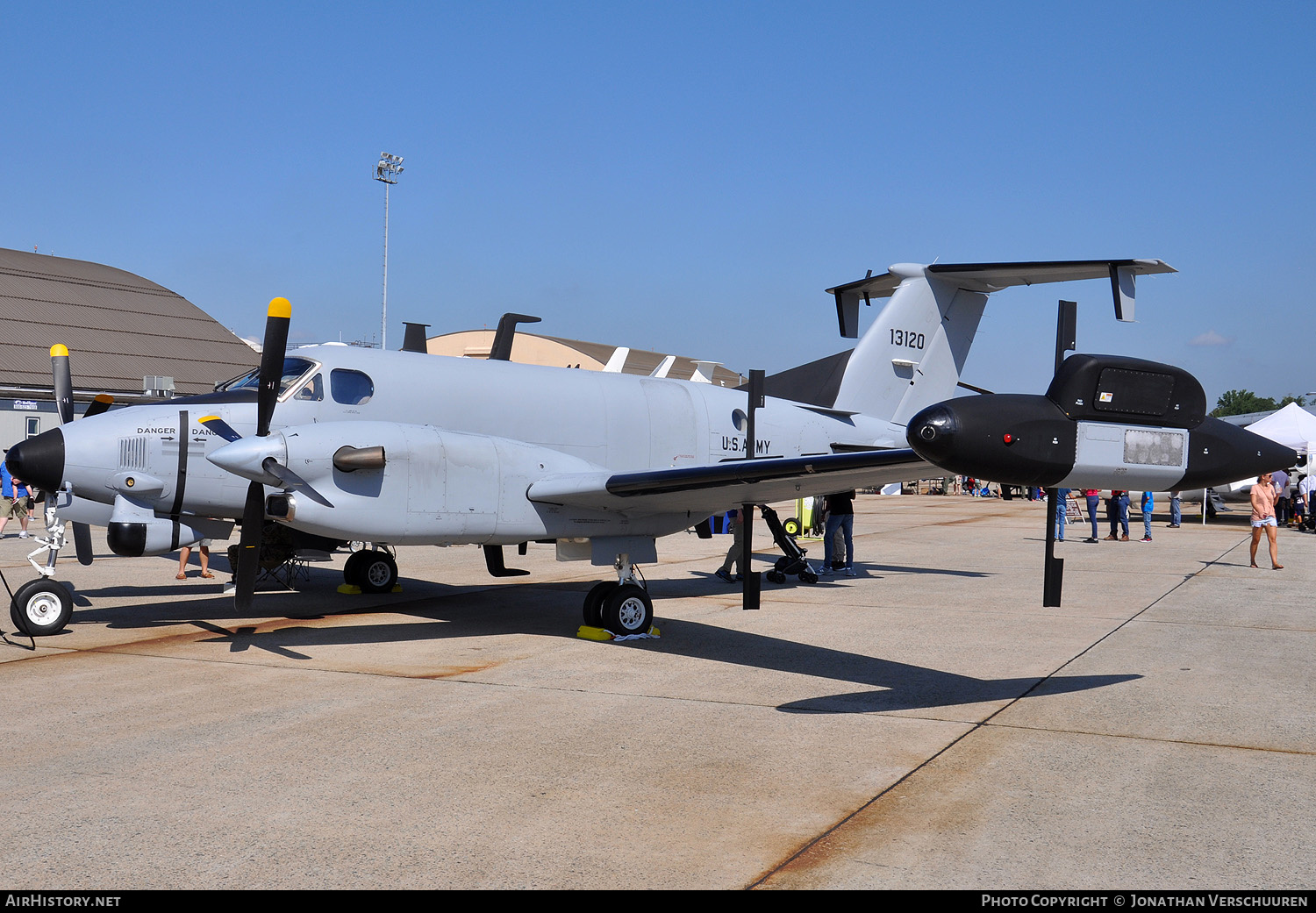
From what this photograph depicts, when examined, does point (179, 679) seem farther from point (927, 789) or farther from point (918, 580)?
point (918, 580)

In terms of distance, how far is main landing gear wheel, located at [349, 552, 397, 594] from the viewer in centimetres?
1398

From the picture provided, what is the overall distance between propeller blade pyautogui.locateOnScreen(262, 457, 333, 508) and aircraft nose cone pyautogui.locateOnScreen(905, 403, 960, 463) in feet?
17.5

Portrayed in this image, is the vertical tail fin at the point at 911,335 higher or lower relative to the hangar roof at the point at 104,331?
lower

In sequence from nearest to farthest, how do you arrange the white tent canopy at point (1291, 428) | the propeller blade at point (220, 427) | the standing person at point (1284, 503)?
the propeller blade at point (220, 427) < the white tent canopy at point (1291, 428) < the standing person at point (1284, 503)

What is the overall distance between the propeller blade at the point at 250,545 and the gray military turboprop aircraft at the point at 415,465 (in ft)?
0.07

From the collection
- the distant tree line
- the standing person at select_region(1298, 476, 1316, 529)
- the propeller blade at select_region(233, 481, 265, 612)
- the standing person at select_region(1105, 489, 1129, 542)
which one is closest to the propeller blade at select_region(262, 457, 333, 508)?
the propeller blade at select_region(233, 481, 265, 612)

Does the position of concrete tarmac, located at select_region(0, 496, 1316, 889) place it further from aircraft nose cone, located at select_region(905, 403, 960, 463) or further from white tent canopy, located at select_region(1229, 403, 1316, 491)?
white tent canopy, located at select_region(1229, 403, 1316, 491)

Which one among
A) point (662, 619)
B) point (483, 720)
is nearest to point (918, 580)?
point (662, 619)

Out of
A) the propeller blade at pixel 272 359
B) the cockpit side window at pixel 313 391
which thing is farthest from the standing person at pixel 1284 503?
the propeller blade at pixel 272 359

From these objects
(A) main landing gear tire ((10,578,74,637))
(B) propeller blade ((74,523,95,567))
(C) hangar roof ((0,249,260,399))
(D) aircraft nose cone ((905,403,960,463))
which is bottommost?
(A) main landing gear tire ((10,578,74,637))

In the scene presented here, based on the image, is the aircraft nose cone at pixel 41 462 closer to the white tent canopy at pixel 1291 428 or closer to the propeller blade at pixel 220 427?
the propeller blade at pixel 220 427

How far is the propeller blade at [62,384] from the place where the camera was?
11.5m

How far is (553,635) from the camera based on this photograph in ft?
35.6

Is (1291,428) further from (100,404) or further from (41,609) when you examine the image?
(41,609)
